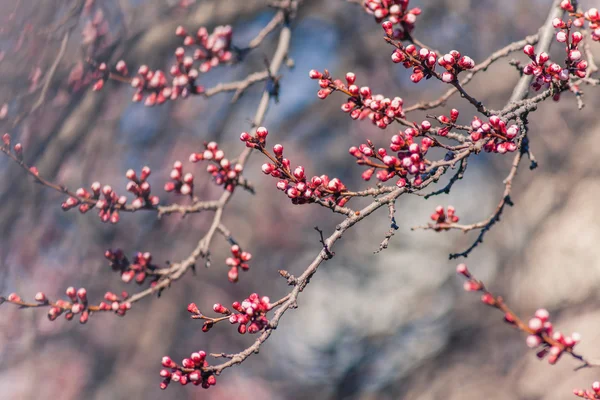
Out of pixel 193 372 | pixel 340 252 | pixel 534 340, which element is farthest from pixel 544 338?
pixel 340 252

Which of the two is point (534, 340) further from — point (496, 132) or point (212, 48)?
point (212, 48)

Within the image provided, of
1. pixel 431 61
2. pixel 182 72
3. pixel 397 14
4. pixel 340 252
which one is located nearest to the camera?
pixel 397 14

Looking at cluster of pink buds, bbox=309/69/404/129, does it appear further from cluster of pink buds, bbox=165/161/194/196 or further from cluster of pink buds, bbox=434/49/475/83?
cluster of pink buds, bbox=165/161/194/196

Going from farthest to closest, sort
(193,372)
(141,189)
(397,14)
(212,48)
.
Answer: (212,48) < (141,189) < (193,372) < (397,14)

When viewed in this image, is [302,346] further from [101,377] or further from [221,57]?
[221,57]

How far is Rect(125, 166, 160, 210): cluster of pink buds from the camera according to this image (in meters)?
1.72

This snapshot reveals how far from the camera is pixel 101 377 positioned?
4125 millimetres

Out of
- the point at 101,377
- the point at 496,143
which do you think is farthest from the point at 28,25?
the point at 101,377

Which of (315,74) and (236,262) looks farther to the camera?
(236,262)

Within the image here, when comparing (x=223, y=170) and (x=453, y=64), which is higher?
(x=223, y=170)

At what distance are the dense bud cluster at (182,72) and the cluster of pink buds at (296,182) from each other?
1104mm

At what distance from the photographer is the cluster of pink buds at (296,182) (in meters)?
1.14

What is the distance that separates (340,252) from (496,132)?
4552mm

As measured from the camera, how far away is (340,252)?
5.52 metres
